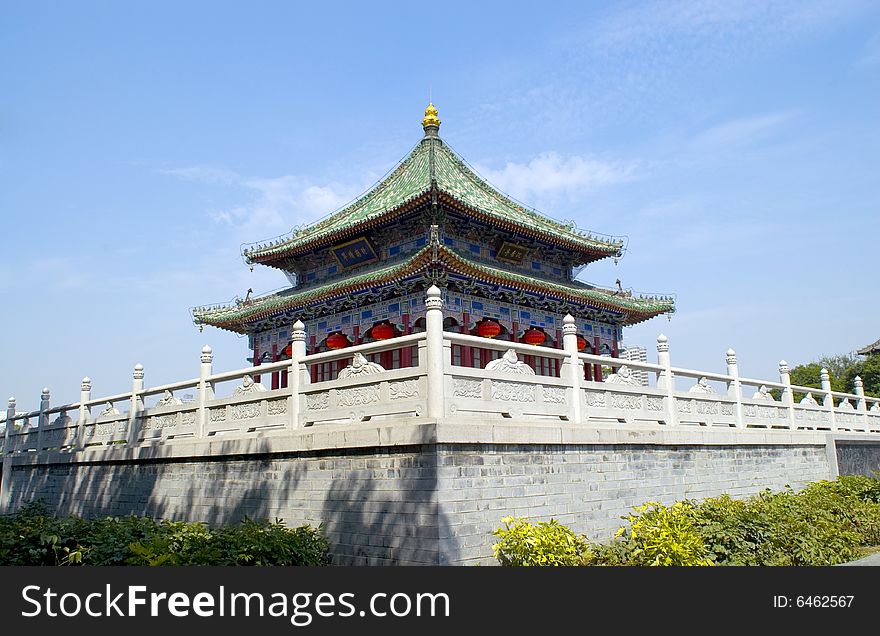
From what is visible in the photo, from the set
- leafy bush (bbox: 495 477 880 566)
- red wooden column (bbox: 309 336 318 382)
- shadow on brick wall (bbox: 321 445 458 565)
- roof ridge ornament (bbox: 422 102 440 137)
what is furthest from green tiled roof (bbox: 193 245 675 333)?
shadow on brick wall (bbox: 321 445 458 565)

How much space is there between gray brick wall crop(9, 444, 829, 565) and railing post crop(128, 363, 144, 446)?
60 cm

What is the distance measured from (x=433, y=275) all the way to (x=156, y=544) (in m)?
11.0

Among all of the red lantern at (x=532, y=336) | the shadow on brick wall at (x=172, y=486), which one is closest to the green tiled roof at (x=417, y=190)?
the red lantern at (x=532, y=336)

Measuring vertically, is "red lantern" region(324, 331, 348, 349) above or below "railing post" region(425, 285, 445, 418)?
above

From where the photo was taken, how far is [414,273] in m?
18.3

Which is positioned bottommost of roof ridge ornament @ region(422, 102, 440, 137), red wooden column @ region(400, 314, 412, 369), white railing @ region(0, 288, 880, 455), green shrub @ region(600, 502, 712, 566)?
green shrub @ region(600, 502, 712, 566)

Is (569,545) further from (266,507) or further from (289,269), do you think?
(289,269)

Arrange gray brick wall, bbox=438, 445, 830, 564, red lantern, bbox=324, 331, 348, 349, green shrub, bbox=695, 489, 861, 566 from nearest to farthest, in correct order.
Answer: gray brick wall, bbox=438, 445, 830, 564 < green shrub, bbox=695, 489, 861, 566 < red lantern, bbox=324, 331, 348, 349

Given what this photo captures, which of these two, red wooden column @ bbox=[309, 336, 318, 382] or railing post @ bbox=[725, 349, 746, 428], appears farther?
red wooden column @ bbox=[309, 336, 318, 382]

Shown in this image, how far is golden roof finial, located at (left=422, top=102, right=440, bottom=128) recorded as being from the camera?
23.5 m

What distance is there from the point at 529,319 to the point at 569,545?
41.2 feet

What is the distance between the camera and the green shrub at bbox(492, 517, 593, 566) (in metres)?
8.30

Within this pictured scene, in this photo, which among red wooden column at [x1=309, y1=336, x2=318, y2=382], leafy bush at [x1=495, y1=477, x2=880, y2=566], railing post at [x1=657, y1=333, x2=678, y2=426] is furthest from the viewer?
red wooden column at [x1=309, y1=336, x2=318, y2=382]

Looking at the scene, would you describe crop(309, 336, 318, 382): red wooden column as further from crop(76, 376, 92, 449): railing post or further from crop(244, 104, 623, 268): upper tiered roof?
crop(76, 376, 92, 449): railing post
